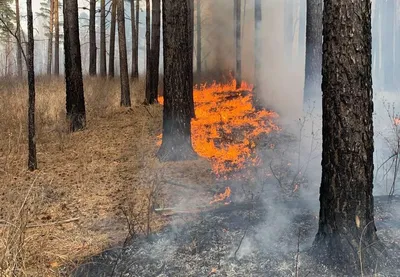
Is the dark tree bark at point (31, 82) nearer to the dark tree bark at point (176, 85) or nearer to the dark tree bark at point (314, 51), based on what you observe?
the dark tree bark at point (176, 85)

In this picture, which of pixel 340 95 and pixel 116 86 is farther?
pixel 116 86

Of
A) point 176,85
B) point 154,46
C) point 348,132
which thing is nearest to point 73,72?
point 176,85

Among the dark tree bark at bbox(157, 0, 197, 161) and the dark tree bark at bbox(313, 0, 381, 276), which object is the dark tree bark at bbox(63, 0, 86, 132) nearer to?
the dark tree bark at bbox(157, 0, 197, 161)

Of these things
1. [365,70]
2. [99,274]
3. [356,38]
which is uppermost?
[356,38]

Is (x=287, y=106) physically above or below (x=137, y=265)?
above

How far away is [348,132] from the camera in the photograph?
11.3 ft

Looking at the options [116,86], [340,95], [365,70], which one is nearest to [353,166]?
[340,95]

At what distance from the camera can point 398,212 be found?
4742 mm

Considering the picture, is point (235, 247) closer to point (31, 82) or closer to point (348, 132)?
point (348, 132)

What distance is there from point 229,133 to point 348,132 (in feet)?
19.1

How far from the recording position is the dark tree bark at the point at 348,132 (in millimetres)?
3422

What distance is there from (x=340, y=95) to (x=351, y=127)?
32 centimetres

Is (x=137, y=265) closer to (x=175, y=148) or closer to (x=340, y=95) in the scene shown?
(x=340, y=95)

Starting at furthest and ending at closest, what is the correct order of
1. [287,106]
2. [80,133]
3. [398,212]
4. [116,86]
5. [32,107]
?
[116,86], [287,106], [80,133], [32,107], [398,212]
